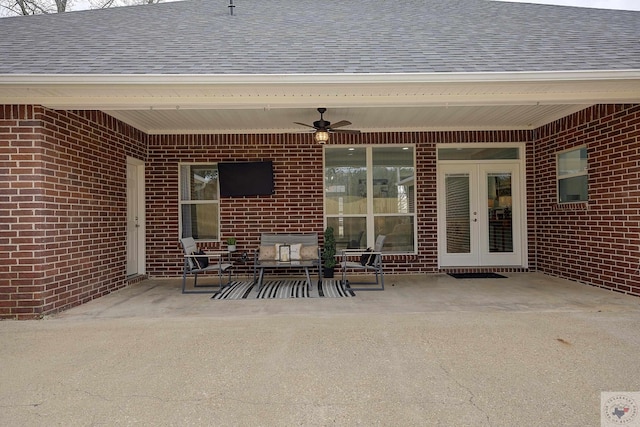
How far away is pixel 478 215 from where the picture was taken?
275 inches

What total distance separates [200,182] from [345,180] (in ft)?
8.73

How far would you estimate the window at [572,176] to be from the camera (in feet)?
18.7

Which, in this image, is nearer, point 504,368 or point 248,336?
point 504,368

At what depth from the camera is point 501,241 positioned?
6996mm

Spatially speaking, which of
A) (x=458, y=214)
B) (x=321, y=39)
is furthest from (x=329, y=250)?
(x=321, y=39)

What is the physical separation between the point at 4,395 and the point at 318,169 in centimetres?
522

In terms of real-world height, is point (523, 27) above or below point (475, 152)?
above

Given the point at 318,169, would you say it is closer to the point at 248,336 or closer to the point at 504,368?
the point at 248,336

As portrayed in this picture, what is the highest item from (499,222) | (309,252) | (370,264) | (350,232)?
(499,222)

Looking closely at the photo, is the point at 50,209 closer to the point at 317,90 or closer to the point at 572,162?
the point at 317,90

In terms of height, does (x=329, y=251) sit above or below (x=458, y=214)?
below

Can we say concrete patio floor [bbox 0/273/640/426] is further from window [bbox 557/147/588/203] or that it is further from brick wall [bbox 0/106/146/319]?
window [bbox 557/147/588/203]

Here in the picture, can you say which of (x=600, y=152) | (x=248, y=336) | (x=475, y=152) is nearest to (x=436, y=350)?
(x=248, y=336)

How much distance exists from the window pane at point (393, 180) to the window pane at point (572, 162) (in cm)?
240
